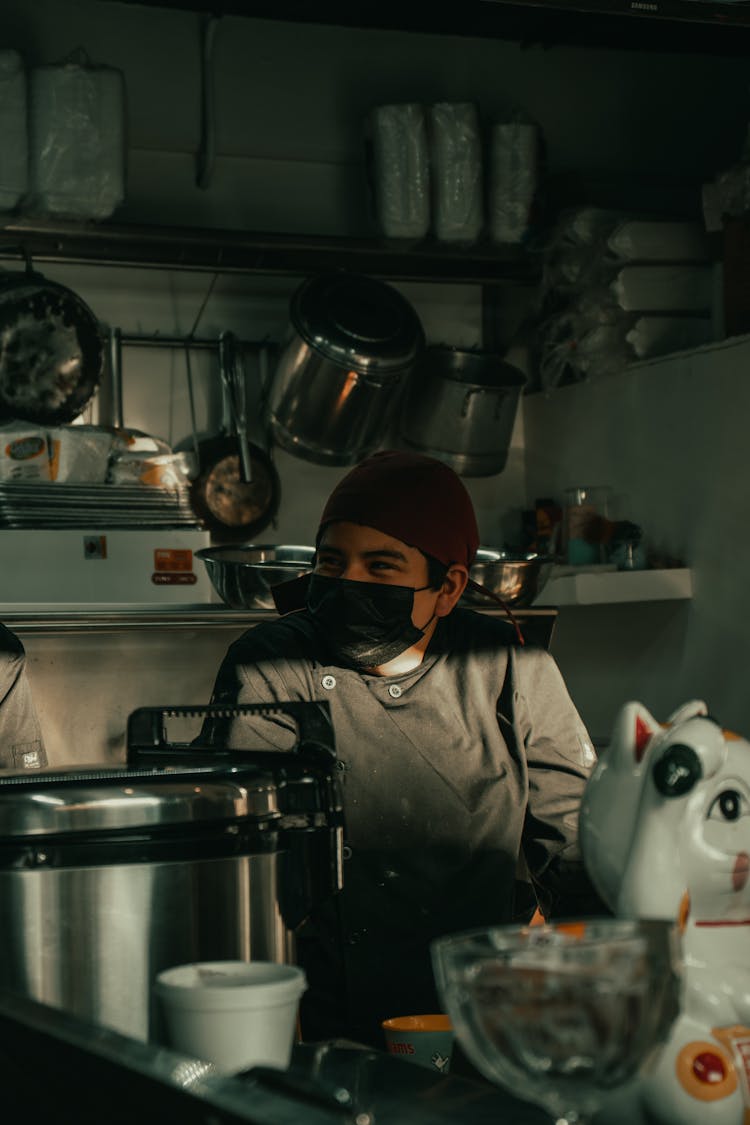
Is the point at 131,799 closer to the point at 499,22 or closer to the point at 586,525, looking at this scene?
the point at 586,525

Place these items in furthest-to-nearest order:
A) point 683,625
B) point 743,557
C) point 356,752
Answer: point 683,625 → point 743,557 → point 356,752

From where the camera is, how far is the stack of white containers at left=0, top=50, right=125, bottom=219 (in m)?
3.60

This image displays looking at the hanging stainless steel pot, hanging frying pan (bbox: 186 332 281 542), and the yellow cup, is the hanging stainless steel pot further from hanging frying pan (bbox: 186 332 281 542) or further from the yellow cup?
the yellow cup

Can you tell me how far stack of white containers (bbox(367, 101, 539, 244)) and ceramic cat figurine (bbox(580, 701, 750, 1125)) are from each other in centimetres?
327

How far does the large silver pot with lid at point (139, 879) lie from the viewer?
0.95 m

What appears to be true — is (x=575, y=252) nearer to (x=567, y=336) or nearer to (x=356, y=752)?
(x=567, y=336)

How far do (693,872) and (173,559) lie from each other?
8.93ft

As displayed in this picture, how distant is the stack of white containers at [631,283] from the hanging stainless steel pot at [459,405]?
0.27 metres

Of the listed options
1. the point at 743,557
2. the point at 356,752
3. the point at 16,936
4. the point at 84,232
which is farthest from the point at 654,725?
the point at 84,232

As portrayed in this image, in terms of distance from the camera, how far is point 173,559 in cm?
348

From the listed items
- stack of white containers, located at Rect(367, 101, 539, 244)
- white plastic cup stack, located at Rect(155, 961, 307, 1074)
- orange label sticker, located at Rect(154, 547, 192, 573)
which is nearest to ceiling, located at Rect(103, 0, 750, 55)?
stack of white containers, located at Rect(367, 101, 539, 244)

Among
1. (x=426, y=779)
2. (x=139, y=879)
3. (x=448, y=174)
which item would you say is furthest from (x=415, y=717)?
(x=448, y=174)

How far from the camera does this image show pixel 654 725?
2.97ft

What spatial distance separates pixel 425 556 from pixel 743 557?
6.49 feet
